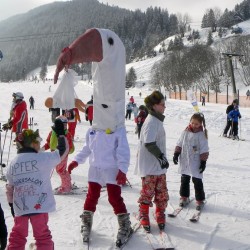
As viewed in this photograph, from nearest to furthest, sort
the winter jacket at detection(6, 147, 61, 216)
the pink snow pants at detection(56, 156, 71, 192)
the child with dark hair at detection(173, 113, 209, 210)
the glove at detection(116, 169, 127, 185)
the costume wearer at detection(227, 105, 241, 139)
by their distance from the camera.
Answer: the winter jacket at detection(6, 147, 61, 216), the glove at detection(116, 169, 127, 185), the child with dark hair at detection(173, 113, 209, 210), the pink snow pants at detection(56, 156, 71, 192), the costume wearer at detection(227, 105, 241, 139)

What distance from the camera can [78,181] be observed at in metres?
7.44

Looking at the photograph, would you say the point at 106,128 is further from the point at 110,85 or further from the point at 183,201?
the point at 183,201

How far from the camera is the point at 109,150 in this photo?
4367 mm

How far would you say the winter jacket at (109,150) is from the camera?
4258 mm

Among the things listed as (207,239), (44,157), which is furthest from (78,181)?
(44,157)

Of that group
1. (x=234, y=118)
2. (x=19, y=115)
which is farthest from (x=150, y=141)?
(x=234, y=118)

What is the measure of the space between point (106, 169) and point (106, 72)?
1.16m

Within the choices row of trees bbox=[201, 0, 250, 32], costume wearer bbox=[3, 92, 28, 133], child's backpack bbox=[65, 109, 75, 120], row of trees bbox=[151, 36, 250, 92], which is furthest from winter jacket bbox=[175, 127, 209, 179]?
row of trees bbox=[201, 0, 250, 32]

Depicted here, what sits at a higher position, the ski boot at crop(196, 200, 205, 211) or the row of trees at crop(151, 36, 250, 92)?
the row of trees at crop(151, 36, 250, 92)

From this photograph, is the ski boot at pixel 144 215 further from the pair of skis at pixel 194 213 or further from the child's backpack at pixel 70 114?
the child's backpack at pixel 70 114

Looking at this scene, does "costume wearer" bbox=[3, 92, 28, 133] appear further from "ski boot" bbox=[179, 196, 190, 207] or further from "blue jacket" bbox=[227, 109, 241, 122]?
"blue jacket" bbox=[227, 109, 241, 122]

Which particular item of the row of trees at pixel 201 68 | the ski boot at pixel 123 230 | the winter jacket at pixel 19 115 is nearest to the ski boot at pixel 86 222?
the ski boot at pixel 123 230

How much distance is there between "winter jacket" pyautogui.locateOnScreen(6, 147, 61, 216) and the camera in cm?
344

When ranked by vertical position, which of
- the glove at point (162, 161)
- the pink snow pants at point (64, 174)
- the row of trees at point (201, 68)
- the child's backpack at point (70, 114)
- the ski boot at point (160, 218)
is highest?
the row of trees at point (201, 68)
